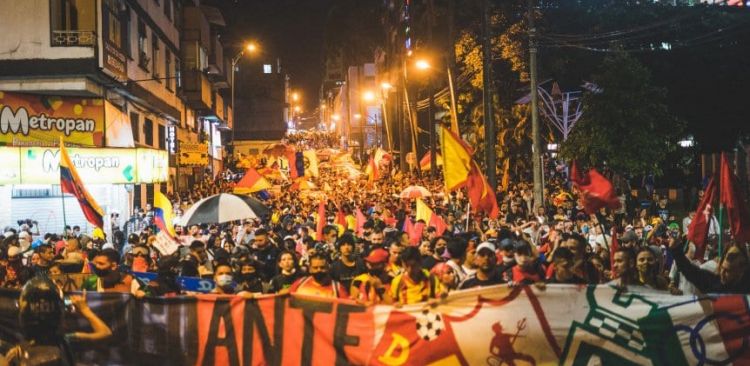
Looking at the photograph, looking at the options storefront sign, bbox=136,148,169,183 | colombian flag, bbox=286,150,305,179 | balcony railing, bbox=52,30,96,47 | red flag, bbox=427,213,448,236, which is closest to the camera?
red flag, bbox=427,213,448,236

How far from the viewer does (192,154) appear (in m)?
35.6

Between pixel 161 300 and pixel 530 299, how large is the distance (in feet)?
11.2

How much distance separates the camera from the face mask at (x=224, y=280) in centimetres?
777

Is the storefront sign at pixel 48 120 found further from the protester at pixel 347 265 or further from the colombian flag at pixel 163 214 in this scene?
the protester at pixel 347 265

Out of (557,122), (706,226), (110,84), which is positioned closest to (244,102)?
(557,122)

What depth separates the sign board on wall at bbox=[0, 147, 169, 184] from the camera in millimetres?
18688

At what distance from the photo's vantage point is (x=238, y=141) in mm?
84188

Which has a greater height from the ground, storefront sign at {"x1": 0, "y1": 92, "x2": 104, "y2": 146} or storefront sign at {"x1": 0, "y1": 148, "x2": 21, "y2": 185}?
storefront sign at {"x1": 0, "y1": 92, "x2": 104, "y2": 146}

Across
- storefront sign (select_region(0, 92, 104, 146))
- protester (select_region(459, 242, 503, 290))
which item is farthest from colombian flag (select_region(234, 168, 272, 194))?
protester (select_region(459, 242, 503, 290))

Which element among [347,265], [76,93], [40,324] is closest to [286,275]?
[347,265]

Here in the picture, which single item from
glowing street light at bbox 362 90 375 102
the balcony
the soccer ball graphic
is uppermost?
glowing street light at bbox 362 90 375 102

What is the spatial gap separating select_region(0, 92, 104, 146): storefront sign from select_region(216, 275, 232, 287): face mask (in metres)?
14.8

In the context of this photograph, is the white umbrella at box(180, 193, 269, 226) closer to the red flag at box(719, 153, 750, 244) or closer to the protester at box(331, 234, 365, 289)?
the protester at box(331, 234, 365, 289)

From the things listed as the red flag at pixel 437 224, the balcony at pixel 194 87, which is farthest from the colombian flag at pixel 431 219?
the balcony at pixel 194 87
